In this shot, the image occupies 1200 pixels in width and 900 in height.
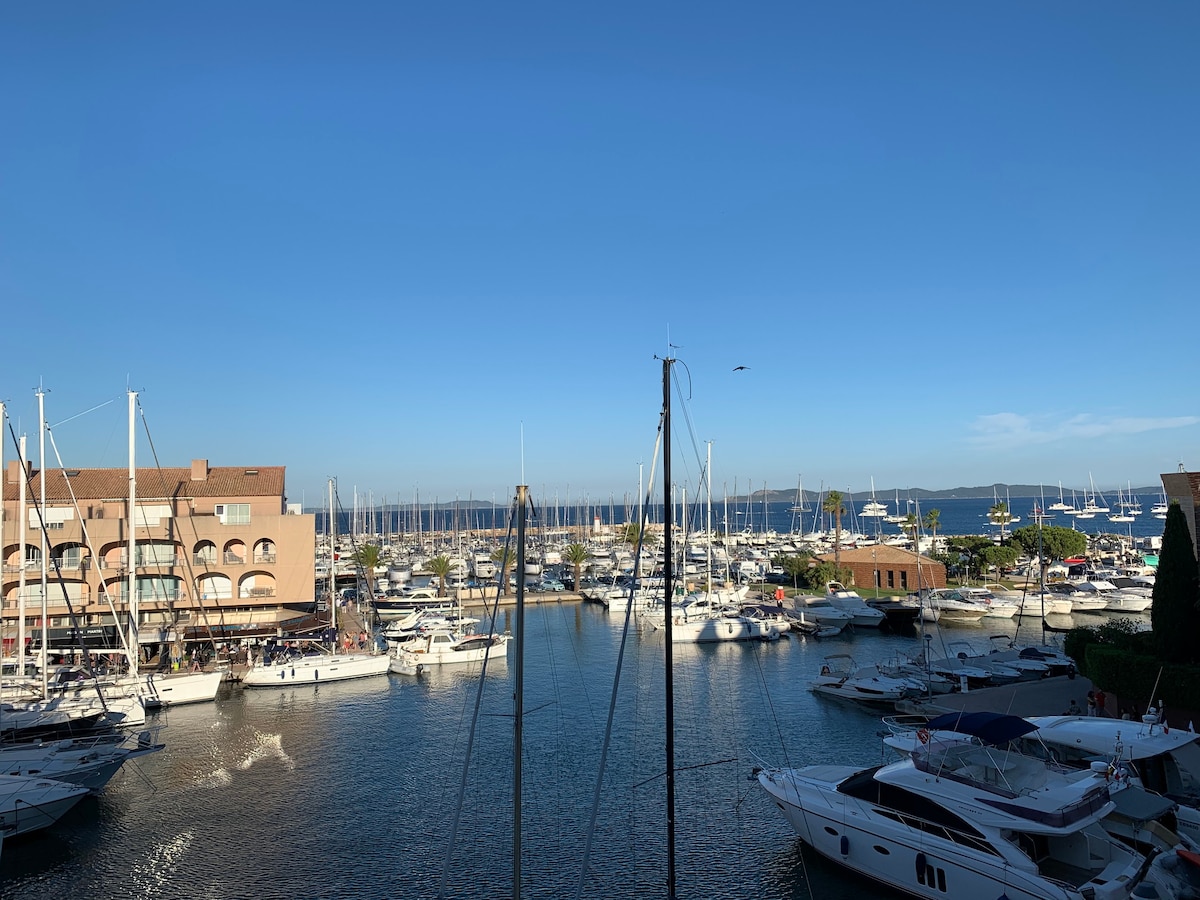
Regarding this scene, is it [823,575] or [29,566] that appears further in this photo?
[823,575]

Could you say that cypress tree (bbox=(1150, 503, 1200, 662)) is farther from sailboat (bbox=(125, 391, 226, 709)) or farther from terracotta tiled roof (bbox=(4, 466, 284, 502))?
terracotta tiled roof (bbox=(4, 466, 284, 502))

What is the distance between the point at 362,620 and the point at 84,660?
2107 cm

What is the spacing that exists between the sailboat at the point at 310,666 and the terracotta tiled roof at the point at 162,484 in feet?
42.6

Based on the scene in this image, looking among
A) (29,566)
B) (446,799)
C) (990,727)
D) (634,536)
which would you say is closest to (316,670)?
(29,566)

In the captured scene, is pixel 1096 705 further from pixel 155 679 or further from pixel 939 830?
pixel 155 679

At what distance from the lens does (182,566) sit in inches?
2112

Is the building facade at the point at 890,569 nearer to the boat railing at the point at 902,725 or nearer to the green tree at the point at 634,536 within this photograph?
the green tree at the point at 634,536

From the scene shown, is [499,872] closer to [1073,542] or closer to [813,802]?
[813,802]

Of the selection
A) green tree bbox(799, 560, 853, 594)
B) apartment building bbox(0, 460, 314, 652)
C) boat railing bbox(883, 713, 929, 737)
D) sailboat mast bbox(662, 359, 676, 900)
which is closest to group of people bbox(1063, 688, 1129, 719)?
boat railing bbox(883, 713, 929, 737)

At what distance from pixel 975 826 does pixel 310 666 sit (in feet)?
123

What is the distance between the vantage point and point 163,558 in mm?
53469

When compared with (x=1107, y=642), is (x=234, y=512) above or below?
above

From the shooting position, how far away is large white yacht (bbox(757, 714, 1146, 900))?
58.4 ft

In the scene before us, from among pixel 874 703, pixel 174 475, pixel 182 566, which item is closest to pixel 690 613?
pixel 874 703
